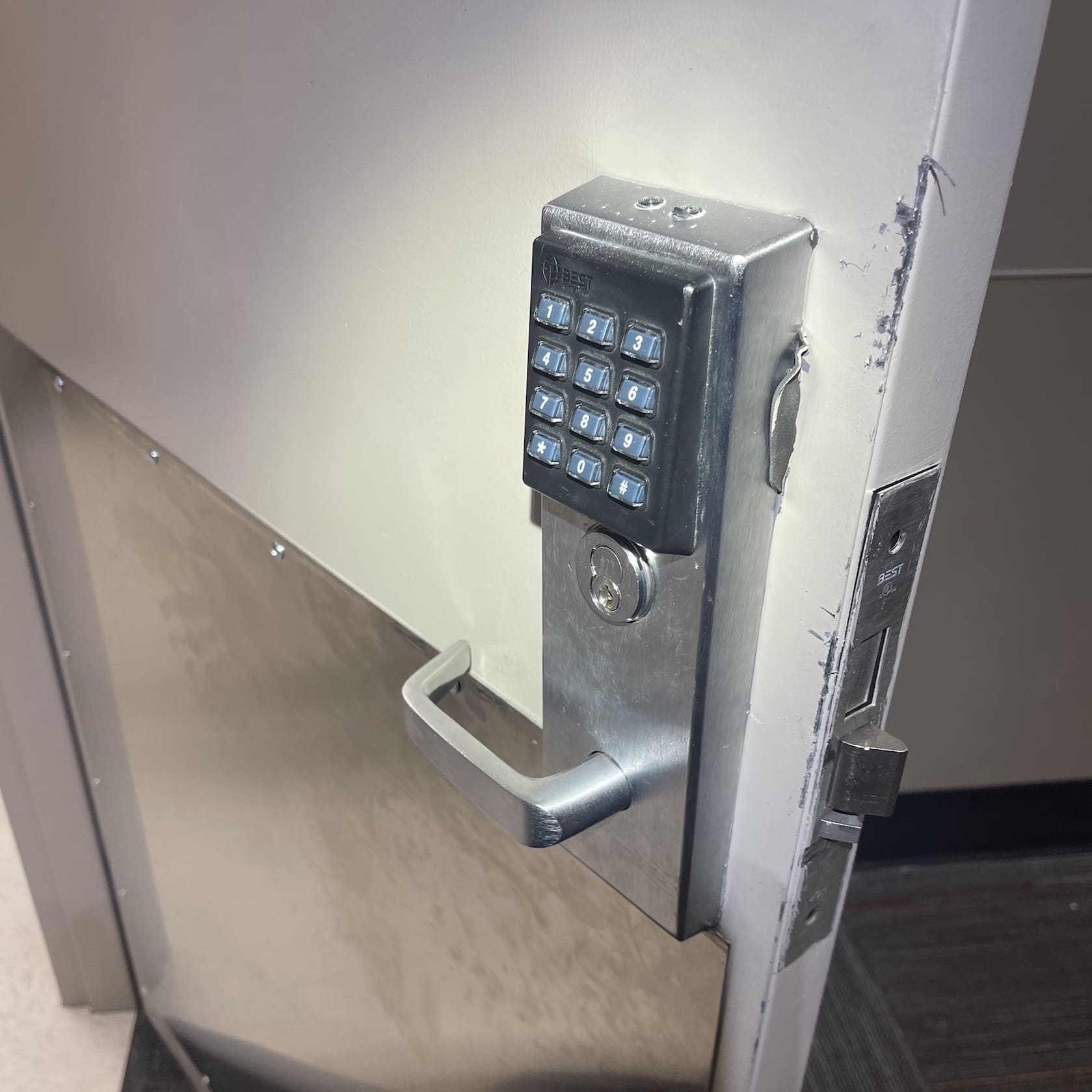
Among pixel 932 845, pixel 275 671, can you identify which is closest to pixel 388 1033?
pixel 275 671

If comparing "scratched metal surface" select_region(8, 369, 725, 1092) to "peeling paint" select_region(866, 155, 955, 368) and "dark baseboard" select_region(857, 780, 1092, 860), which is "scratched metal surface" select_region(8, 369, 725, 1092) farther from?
A: "dark baseboard" select_region(857, 780, 1092, 860)

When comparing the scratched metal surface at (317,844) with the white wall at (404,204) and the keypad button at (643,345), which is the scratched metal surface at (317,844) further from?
the keypad button at (643,345)

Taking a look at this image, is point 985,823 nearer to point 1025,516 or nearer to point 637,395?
point 1025,516

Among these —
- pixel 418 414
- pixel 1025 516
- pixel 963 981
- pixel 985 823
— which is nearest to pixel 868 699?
pixel 418 414

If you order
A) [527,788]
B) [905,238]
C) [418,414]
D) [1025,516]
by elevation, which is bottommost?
[1025,516]

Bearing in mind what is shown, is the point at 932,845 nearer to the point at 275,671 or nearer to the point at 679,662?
the point at 275,671

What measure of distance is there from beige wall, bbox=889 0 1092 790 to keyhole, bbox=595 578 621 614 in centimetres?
106

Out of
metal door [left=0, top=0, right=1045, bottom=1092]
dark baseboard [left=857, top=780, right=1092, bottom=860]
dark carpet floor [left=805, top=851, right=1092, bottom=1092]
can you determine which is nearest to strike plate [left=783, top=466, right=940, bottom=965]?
metal door [left=0, top=0, right=1045, bottom=1092]

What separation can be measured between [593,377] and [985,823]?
1645 millimetres

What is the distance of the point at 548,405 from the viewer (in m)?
0.35

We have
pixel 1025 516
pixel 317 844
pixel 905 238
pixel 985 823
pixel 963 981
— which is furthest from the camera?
pixel 985 823

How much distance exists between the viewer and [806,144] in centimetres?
29

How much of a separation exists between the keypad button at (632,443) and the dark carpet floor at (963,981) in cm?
134

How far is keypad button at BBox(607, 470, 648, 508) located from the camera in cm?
33
